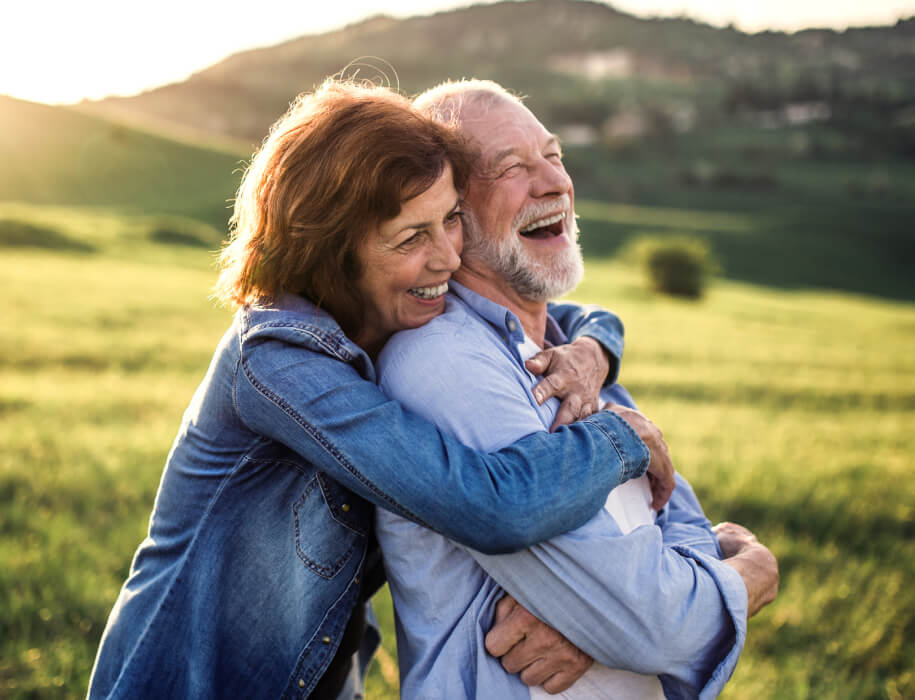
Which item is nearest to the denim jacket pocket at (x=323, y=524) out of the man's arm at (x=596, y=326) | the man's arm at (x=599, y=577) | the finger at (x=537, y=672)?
the man's arm at (x=599, y=577)

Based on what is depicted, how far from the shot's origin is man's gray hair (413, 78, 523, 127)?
112 inches

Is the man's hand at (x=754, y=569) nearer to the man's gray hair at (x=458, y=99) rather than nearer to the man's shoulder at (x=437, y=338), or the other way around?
the man's shoulder at (x=437, y=338)

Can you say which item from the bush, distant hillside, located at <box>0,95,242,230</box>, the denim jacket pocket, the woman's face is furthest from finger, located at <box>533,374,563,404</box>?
distant hillside, located at <box>0,95,242,230</box>

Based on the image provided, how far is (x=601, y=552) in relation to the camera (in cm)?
194

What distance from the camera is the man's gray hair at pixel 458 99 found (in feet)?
9.32

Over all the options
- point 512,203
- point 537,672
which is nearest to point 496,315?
point 512,203

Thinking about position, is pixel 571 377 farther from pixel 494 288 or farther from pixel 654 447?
pixel 494 288

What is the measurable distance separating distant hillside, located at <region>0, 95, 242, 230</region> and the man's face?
140 ft

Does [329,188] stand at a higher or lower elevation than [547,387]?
higher

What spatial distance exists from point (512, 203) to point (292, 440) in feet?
4.62

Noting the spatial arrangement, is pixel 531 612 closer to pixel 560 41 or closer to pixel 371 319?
pixel 371 319

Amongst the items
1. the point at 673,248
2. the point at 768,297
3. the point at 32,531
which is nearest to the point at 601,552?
the point at 32,531

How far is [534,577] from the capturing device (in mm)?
1993

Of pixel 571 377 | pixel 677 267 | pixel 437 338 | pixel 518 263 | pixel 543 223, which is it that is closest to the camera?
pixel 437 338
